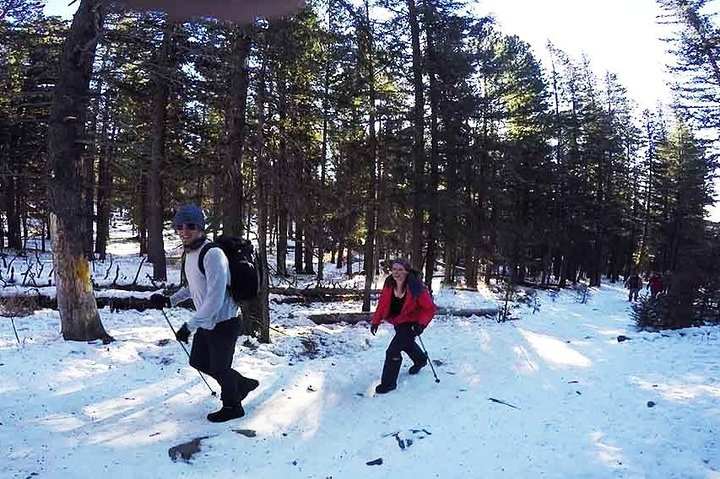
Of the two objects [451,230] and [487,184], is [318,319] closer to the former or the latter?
[451,230]

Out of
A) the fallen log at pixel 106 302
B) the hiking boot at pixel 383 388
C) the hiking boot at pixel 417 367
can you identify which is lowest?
the hiking boot at pixel 383 388

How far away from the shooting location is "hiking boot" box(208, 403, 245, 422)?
529 cm

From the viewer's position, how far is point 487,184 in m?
22.2

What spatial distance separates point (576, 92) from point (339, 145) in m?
26.6

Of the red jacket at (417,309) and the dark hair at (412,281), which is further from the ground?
the dark hair at (412,281)

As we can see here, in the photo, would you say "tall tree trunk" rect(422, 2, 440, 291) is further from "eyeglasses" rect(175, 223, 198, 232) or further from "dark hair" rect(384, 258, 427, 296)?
"eyeglasses" rect(175, 223, 198, 232)

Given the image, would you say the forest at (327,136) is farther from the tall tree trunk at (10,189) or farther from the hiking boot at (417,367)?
the hiking boot at (417,367)

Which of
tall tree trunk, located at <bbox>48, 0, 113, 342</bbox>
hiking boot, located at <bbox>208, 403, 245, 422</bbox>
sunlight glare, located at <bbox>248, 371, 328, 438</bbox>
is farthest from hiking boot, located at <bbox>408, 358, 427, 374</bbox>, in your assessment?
tall tree trunk, located at <bbox>48, 0, 113, 342</bbox>

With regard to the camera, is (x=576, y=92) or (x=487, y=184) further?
(x=576, y=92)

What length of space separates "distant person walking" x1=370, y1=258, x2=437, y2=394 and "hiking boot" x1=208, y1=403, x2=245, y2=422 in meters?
2.20

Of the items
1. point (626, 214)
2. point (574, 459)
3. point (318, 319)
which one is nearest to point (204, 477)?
point (574, 459)

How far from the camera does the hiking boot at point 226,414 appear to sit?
5.29 metres

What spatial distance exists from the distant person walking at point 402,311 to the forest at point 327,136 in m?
3.10

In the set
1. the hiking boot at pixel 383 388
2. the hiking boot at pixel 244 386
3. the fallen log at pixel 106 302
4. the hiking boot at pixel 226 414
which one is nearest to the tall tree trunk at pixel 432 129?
the fallen log at pixel 106 302
